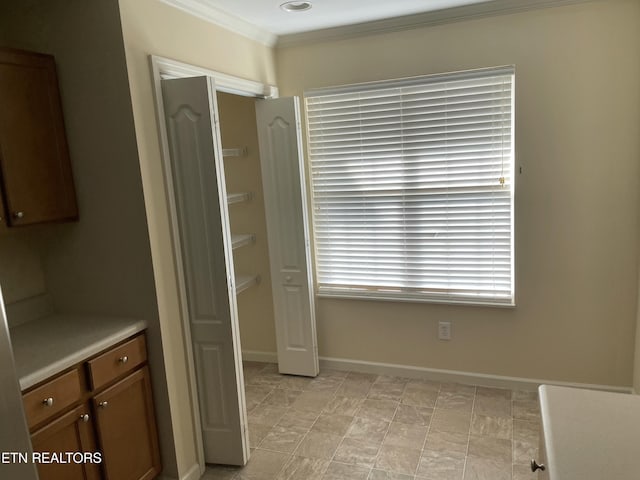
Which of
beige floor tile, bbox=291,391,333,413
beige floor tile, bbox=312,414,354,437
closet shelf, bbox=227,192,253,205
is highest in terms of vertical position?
closet shelf, bbox=227,192,253,205

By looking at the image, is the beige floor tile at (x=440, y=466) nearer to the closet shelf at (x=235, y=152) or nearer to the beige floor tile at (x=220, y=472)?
the beige floor tile at (x=220, y=472)

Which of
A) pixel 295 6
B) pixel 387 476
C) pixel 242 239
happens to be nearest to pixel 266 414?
pixel 387 476

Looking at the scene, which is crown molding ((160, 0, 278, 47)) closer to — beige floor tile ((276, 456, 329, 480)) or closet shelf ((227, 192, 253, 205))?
closet shelf ((227, 192, 253, 205))

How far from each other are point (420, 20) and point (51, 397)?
2833 millimetres

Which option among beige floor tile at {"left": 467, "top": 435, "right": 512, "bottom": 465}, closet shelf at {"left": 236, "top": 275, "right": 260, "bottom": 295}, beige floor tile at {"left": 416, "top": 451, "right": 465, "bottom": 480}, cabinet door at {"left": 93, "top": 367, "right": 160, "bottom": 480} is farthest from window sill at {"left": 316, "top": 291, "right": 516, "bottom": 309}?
cabinet door at {"left": 93, "top": 367, "right": 160, "bottom": 480}

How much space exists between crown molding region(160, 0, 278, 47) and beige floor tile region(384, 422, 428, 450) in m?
2.59

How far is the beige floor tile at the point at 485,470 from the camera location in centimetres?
235

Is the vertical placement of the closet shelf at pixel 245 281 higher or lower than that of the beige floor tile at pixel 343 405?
higher

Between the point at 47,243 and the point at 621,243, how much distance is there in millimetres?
3215

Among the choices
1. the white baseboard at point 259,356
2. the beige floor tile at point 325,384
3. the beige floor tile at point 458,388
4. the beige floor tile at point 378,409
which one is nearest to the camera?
the beige floor tile at point 378,409

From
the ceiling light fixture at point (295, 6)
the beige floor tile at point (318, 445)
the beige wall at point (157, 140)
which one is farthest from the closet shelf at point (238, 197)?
the beige floor tile at point (318, 445)

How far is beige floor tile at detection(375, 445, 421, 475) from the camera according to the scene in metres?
2.45

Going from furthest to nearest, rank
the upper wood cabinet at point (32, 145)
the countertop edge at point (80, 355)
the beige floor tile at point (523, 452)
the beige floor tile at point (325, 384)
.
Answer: the beige floor tile at point (325, 384) → the beige floor tile at point (523, 452) → the upper wood cabinet at point (32, 145) → the countertop edge at point (80, 355)

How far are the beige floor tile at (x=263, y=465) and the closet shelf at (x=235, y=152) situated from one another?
191 centimetres
